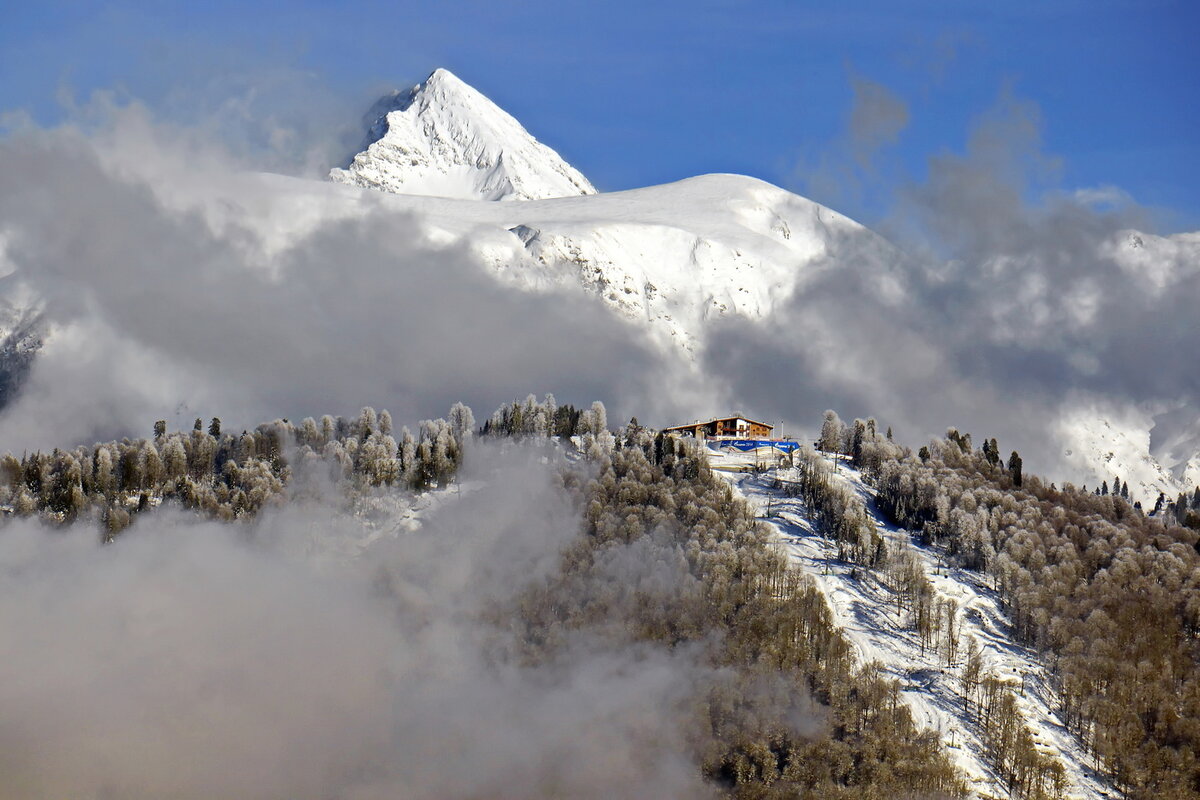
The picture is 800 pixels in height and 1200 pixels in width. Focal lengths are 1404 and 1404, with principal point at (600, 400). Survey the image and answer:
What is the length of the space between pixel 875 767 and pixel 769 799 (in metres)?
15.7

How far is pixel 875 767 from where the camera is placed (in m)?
198

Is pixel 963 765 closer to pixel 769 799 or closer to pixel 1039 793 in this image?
pixel 1039 793

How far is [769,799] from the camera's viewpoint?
Answer: 199625 millimetres

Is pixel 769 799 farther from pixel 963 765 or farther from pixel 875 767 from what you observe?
pixel 963 765

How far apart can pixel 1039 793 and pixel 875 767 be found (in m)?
22.4

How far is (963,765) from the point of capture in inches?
7844

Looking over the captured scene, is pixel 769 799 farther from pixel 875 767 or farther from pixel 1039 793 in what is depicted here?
pixel 1039 793

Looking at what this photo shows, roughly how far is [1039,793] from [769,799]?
37141mm

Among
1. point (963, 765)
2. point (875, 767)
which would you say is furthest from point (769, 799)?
point (963, 765)

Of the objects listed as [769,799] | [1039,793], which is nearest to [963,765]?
[1039,793]

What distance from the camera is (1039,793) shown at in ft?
636

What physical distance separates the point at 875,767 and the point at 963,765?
12.9 meters
